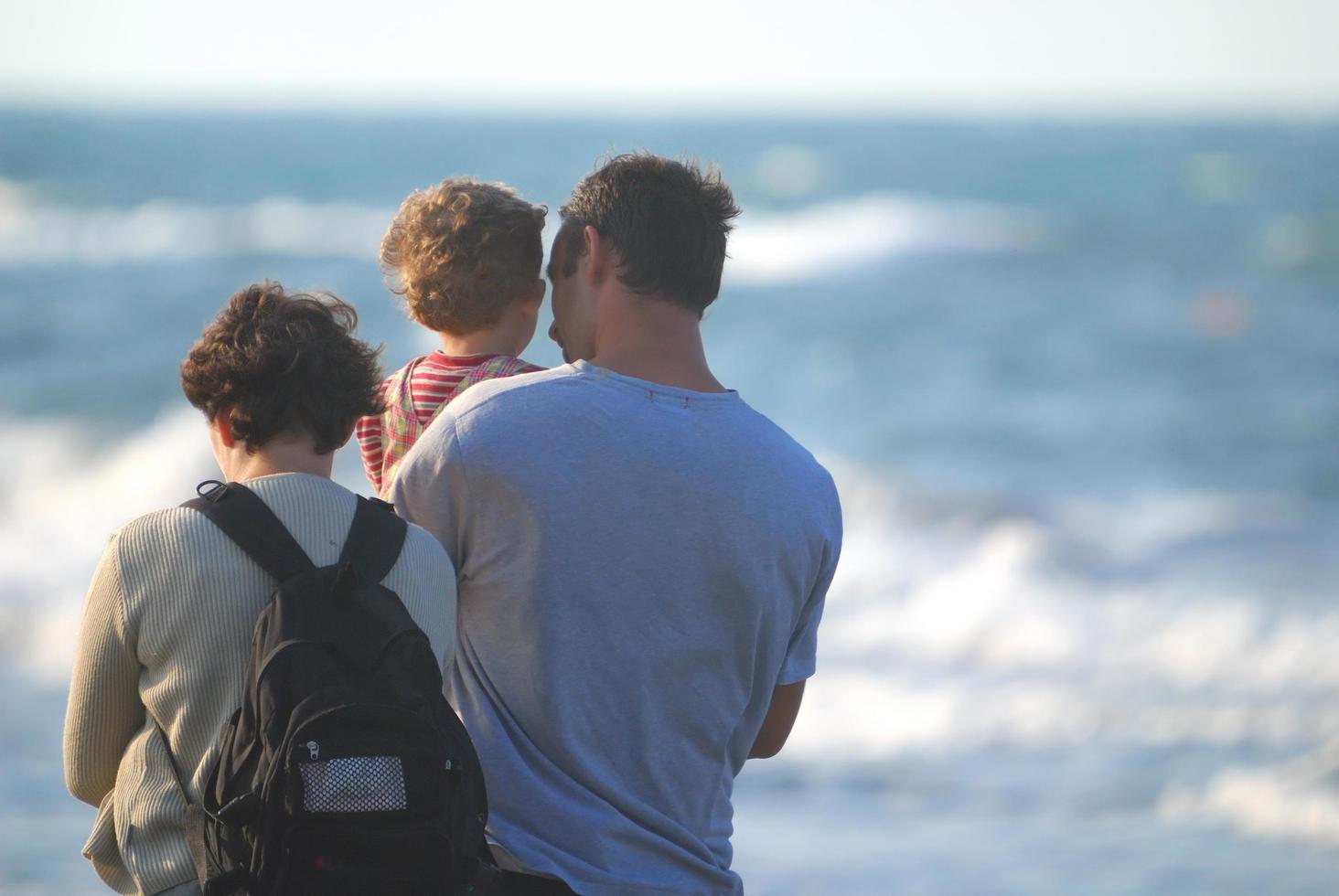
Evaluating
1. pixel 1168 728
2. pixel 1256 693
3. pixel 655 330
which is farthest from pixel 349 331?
pixel 1256 693

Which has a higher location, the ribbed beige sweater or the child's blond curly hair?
the child's blond curly hair

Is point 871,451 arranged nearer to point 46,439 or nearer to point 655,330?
point 46,439

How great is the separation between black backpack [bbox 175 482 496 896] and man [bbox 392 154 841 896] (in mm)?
177

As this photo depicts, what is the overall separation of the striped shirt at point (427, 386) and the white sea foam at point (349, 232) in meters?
12.7

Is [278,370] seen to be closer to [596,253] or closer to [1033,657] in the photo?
[596,253]

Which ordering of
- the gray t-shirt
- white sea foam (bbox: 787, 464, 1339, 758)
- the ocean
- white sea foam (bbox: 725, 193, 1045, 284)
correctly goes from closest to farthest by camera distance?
1. the gray t-shirt
2. the ocean
3. white sea foam (bbox: 787, 464, 1339, 758)
4. white sea foam (bbox: 725, 193, 1045, 284)

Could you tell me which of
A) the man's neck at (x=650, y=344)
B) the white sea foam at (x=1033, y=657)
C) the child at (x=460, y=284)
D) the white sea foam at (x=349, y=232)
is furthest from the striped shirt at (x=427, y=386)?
the white sea foam at (x=349, y=232)

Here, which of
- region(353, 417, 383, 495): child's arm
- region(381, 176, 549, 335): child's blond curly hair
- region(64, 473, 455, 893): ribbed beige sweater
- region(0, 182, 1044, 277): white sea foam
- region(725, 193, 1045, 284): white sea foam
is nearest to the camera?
region(64, 473, 455, 893): ribbed beige sweater

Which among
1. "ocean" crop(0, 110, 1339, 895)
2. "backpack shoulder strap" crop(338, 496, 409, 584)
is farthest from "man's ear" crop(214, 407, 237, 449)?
"ocean" crop(0, 110, 1339, 895)

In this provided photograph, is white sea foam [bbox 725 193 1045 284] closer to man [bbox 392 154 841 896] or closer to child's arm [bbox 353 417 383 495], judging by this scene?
child's arm [bbox 353 417 383 495]

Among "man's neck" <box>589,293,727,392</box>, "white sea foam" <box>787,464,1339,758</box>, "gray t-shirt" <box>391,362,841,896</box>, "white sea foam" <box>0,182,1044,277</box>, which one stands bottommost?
"white sea foam" <box>787,464,1339,758</box>

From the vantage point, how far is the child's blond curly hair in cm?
194

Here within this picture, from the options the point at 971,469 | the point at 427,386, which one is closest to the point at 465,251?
the point at 427,386

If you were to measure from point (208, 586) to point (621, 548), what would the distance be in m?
0.44
